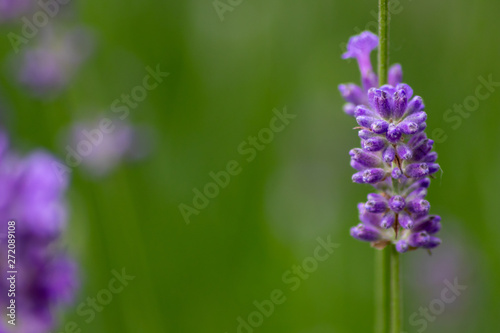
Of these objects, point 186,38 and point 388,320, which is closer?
point 388,320

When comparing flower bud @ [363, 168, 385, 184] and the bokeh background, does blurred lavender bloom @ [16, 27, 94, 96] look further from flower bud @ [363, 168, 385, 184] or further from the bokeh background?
flower bud @ [363, 168, 385, 184]

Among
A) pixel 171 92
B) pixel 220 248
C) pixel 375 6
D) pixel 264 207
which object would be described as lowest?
pixel 220 248

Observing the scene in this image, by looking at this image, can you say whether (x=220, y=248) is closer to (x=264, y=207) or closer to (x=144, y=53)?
(x=264, y=207)

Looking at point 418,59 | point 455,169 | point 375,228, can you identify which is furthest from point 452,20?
point 375,228

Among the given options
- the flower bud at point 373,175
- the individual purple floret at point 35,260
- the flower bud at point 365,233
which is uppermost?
the flower bud at point 373,175

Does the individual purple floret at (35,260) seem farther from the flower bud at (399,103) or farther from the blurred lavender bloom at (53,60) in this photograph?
the blurred lavender bloom at (53,60)

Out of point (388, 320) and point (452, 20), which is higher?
point (452, 20)

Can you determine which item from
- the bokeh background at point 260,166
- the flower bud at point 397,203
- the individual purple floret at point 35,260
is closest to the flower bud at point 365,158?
the flower bud at point 397,203

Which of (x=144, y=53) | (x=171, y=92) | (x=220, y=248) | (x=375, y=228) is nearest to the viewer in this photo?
(x=375, y=228)
